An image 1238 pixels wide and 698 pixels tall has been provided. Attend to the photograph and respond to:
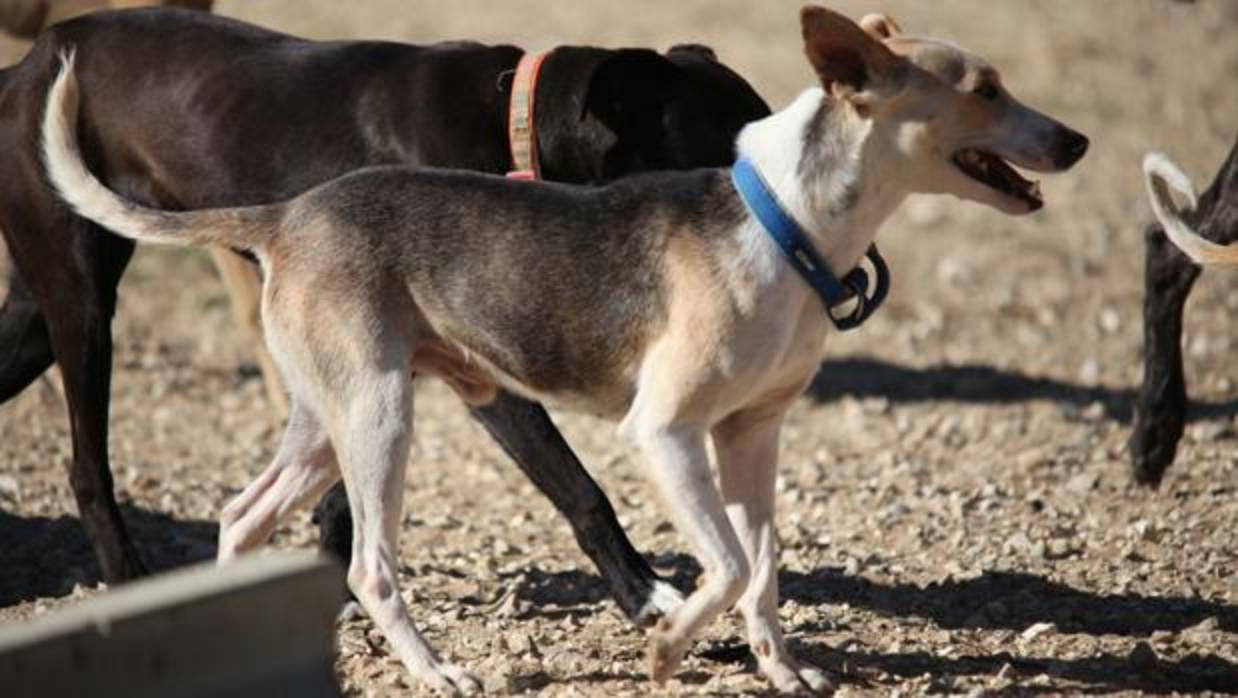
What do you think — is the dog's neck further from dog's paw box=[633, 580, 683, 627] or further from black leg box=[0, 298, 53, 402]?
black leg box=[0, 298, 53, 402]

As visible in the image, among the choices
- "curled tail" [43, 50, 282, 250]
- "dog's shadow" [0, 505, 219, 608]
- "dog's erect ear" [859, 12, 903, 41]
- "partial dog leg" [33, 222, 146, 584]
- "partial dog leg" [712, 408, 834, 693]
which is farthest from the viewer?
"dog's shadow" [0, 505, 219, 608]

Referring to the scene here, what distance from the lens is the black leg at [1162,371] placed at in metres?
7.28

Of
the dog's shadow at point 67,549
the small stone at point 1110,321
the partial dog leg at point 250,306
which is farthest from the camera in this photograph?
the small stone at point 1110,321

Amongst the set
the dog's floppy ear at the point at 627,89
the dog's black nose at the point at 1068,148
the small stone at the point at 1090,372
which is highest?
the dog's black nose at the point at 1068,148

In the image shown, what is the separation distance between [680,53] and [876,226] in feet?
5.01

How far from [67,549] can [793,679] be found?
9.78 ft

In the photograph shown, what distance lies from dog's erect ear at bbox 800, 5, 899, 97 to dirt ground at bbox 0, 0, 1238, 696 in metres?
1.48

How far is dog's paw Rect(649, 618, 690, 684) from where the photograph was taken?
4777 millimetres

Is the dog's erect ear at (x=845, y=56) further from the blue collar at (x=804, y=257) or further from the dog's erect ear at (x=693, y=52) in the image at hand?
the dog's erect ear at (x=693, y=52)

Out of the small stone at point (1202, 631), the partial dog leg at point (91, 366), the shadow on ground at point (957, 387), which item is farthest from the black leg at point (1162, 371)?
the partial dog leg at point (91, 366)

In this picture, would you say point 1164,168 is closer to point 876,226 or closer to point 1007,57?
point 876,226

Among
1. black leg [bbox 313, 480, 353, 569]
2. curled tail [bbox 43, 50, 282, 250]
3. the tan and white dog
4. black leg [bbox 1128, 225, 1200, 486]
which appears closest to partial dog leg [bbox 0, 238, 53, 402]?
black leg [bbox 313, 480, 353, 569]

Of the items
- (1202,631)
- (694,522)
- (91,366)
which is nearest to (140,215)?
(91,366)

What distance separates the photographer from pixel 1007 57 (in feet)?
52.4
